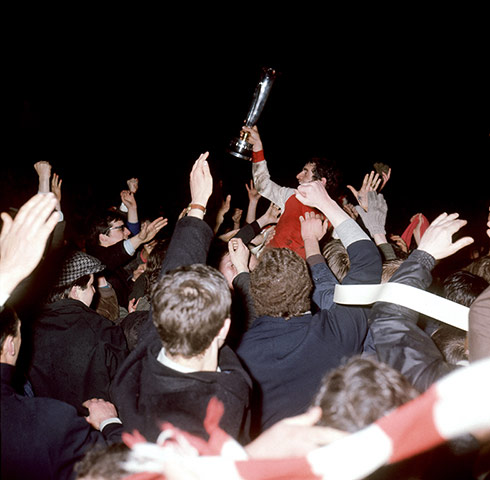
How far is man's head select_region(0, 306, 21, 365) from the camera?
1.59 m

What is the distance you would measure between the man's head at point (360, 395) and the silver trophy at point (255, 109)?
9.52 ft

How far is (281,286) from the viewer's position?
1938mm

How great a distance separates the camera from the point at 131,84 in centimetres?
739

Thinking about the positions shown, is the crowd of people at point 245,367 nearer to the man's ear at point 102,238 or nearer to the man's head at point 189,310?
the man's head at point 189,310

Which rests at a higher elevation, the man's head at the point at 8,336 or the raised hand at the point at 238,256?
the raised hand at the point at 238,256

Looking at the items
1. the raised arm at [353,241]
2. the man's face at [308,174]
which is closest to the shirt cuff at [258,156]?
the man's face at [308,174]

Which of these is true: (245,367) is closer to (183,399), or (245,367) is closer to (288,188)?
(183,399)

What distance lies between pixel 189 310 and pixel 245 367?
25.4 inches

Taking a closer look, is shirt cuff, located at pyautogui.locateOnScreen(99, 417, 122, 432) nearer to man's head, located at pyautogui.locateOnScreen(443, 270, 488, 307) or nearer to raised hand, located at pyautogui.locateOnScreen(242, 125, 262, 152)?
man's head, located at pyautogui.locateOnScreen(443, 270, 488, 307)

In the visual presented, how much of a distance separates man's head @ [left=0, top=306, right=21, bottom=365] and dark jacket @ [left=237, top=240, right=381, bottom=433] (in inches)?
40.0

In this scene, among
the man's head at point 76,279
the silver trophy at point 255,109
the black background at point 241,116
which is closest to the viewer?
the man's head at point 76,279

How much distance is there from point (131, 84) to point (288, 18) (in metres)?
3.33

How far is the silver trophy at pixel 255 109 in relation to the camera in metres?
3.49

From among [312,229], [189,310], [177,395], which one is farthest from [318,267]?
[177,395]
